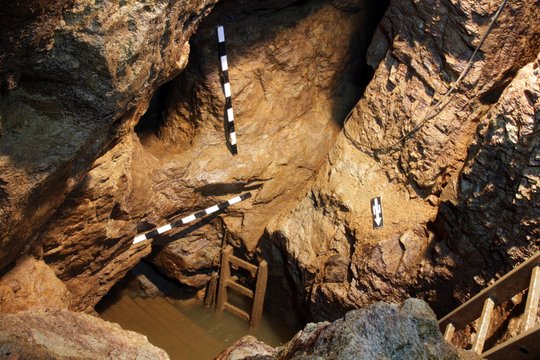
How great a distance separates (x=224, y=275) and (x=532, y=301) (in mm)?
3280

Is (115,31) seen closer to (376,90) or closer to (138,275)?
(376,90)

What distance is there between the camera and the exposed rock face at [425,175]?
3709 millimetres

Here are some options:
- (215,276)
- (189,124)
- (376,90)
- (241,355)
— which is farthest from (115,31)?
(215,276)

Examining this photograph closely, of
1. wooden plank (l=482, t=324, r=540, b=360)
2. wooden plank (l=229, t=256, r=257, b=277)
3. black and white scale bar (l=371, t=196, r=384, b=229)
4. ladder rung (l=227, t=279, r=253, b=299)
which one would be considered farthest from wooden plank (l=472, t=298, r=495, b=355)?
ladder rung (l=227, t=279, r=253, b=299)

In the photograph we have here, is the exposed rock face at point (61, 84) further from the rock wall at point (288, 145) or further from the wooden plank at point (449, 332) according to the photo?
the wooden plank at point (449, 332)

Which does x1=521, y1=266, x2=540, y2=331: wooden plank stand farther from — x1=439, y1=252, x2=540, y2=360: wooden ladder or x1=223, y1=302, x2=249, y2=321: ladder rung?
x1=223, y1=302, x2=249, y2=321: ladder rung

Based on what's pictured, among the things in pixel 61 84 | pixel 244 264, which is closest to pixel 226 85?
pixel 244 264

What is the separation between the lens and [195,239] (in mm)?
5367

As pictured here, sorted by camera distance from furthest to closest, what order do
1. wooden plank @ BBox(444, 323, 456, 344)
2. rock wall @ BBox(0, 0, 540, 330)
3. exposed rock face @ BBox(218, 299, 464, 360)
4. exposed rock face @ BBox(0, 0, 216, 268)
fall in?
wooden plank @ BBox(444, 323, 456, 344)
rock wall @ BBox(0, 0, 540, 330)
exposed rock face @ BBox(0, 0, 216, 268)
exposed rock face @ BBox(218, 299, 464, 360)

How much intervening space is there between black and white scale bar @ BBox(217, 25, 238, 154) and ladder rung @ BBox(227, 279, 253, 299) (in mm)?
1393

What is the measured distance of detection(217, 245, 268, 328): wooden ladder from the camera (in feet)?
17.3

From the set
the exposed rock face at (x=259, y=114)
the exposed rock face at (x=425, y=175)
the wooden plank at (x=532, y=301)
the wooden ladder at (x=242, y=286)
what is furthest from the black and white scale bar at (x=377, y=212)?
the wooden plank at (x=532, y=301)

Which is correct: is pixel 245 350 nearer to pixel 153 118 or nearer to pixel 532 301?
pixel 532 301

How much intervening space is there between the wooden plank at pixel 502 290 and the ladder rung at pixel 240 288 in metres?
2.52
